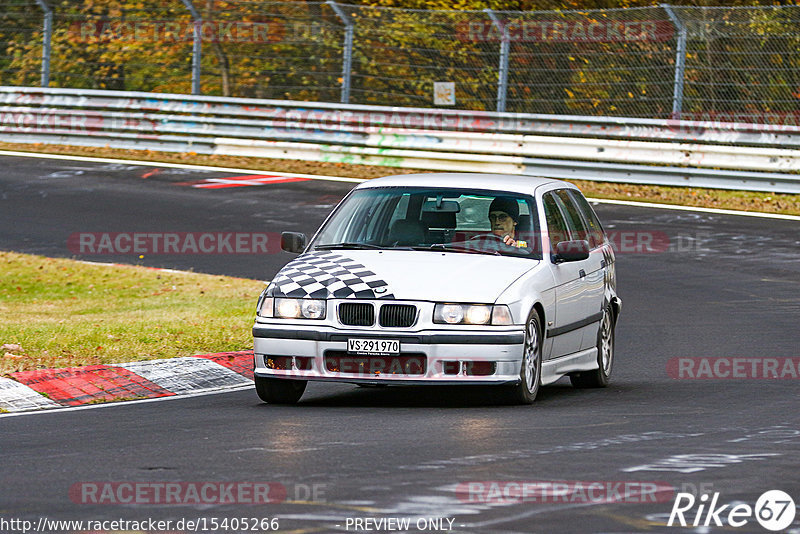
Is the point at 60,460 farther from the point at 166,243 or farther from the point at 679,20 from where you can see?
the point at 679,20

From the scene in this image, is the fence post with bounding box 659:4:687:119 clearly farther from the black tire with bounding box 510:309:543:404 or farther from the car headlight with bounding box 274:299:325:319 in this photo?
the car headlight with bounding box 274:299:325:319

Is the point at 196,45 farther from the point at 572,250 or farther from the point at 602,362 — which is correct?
the point at 572,250

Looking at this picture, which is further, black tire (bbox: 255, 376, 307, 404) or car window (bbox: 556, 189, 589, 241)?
car window (bbox: 556, 189, 589, 241)

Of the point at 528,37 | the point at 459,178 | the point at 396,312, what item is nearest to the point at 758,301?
the point at 459,178

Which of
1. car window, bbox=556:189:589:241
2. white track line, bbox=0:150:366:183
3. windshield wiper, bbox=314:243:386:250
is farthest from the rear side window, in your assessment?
white track line, bbox=0:150:366:183

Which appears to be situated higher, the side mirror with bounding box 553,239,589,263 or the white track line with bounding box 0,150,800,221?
the side mirror with bounding box 553,239,589,263

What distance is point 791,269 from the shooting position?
1750 cm

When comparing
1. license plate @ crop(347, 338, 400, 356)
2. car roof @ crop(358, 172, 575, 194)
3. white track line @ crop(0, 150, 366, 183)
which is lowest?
white track line @ crop(0, 150, 366, 183)

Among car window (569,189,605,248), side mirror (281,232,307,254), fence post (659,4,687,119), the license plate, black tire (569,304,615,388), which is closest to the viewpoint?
the license plate

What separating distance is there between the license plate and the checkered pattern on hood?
0.88 ft

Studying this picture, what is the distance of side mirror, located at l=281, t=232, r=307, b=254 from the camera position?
10.4 m

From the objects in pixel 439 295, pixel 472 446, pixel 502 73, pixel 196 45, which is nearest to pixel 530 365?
pixel 439 295

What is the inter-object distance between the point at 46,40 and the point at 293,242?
67.4ft

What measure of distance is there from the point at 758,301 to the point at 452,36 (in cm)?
1291
